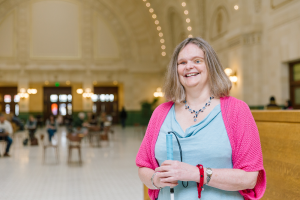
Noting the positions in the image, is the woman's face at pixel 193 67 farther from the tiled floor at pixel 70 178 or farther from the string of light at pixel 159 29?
the string of light at pixel 159 29

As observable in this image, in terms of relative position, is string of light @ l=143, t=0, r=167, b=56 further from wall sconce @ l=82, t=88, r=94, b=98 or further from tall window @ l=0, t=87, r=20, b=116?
tall window @ l=0, t=87, r=20, b=116

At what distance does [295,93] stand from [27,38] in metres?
20.8

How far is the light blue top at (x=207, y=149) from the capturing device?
4.71 ft

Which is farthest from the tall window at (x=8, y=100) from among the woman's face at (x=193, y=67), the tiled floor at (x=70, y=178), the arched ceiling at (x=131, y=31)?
the woman's face at (x=193, y=67)

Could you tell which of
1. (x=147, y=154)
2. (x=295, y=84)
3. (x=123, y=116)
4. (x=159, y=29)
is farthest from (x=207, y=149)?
(x=159, y=29)

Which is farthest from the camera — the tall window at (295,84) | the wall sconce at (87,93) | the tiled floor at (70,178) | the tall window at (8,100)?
the tall window at (8,100)

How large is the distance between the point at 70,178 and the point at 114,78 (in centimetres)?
1855

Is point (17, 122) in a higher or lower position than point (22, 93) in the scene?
lower

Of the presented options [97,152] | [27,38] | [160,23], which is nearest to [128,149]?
[97,152]

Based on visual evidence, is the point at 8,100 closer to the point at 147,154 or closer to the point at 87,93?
the point at 87,93

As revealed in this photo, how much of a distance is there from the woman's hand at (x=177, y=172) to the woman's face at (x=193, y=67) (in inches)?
17.9

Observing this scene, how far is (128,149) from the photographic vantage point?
Answer: 1198 cm

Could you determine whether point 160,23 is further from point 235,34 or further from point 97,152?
point 97,152

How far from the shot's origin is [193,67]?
5.17 feet
